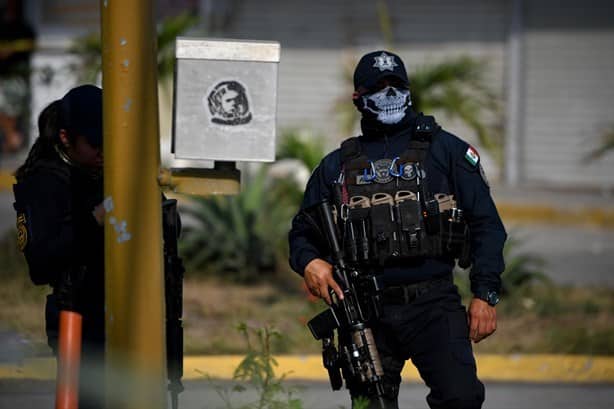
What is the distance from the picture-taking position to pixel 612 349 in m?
6.36

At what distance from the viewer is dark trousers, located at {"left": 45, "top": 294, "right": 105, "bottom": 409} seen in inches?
141

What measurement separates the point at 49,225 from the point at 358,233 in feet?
3.36

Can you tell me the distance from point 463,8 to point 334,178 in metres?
10.7

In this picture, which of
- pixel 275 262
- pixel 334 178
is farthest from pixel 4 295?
pixel 334 178

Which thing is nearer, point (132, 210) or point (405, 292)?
point (132, 210)

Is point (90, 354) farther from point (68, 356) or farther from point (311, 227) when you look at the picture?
point (311, 227)

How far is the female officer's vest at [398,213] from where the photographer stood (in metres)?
3.75

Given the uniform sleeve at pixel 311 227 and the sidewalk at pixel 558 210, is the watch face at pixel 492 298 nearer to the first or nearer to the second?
the uniform sleeve at pixel 311 227

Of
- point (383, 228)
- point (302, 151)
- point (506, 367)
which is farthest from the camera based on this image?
point (302, 151)

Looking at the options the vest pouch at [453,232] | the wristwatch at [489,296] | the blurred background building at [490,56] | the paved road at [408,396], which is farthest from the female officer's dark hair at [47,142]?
the blurred background building at [490,56]

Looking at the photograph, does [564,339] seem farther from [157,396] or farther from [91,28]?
[91,28]

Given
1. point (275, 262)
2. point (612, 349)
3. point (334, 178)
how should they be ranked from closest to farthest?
1. point (334, 178)
2. point (612, 349)
3. point (275, 262)

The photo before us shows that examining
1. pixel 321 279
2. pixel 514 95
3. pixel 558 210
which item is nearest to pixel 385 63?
pixel 321 279

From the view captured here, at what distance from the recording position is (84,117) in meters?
3.56
